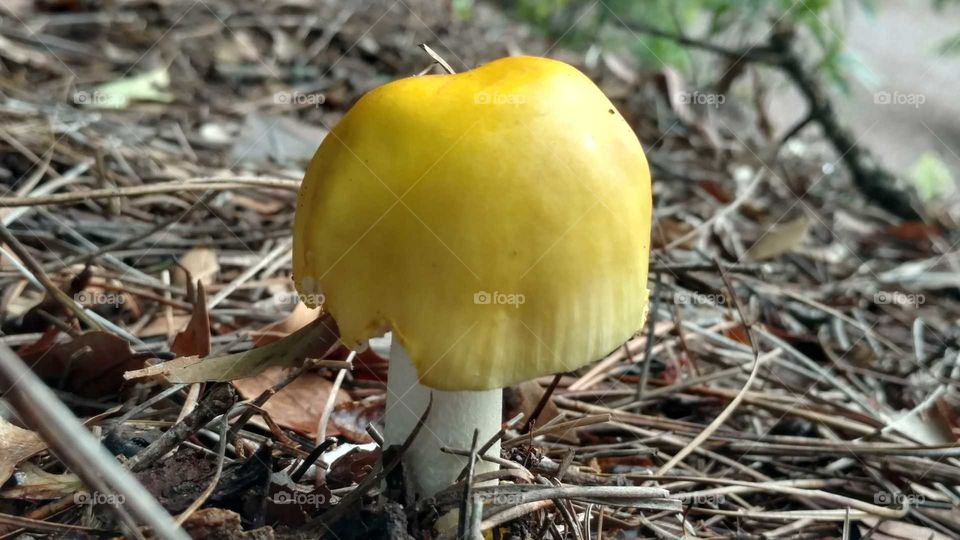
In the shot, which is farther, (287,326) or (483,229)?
(287,326)

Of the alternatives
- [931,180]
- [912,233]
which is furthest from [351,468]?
[931,180]

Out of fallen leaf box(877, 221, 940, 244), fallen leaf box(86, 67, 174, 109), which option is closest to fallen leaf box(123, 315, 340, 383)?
fallen leaf box(86, 67, 174, 109)

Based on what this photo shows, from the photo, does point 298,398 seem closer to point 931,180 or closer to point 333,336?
point 333,336

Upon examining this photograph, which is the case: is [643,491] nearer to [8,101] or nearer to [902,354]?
[902,354]

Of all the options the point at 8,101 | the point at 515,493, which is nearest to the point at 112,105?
the point at 8,101

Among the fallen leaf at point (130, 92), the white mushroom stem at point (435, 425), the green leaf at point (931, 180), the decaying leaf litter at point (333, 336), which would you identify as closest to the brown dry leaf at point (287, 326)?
the decaying leaf litter at point (333, 336)

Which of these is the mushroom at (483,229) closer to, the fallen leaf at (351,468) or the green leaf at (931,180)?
the fallen leaf at (351,468)
